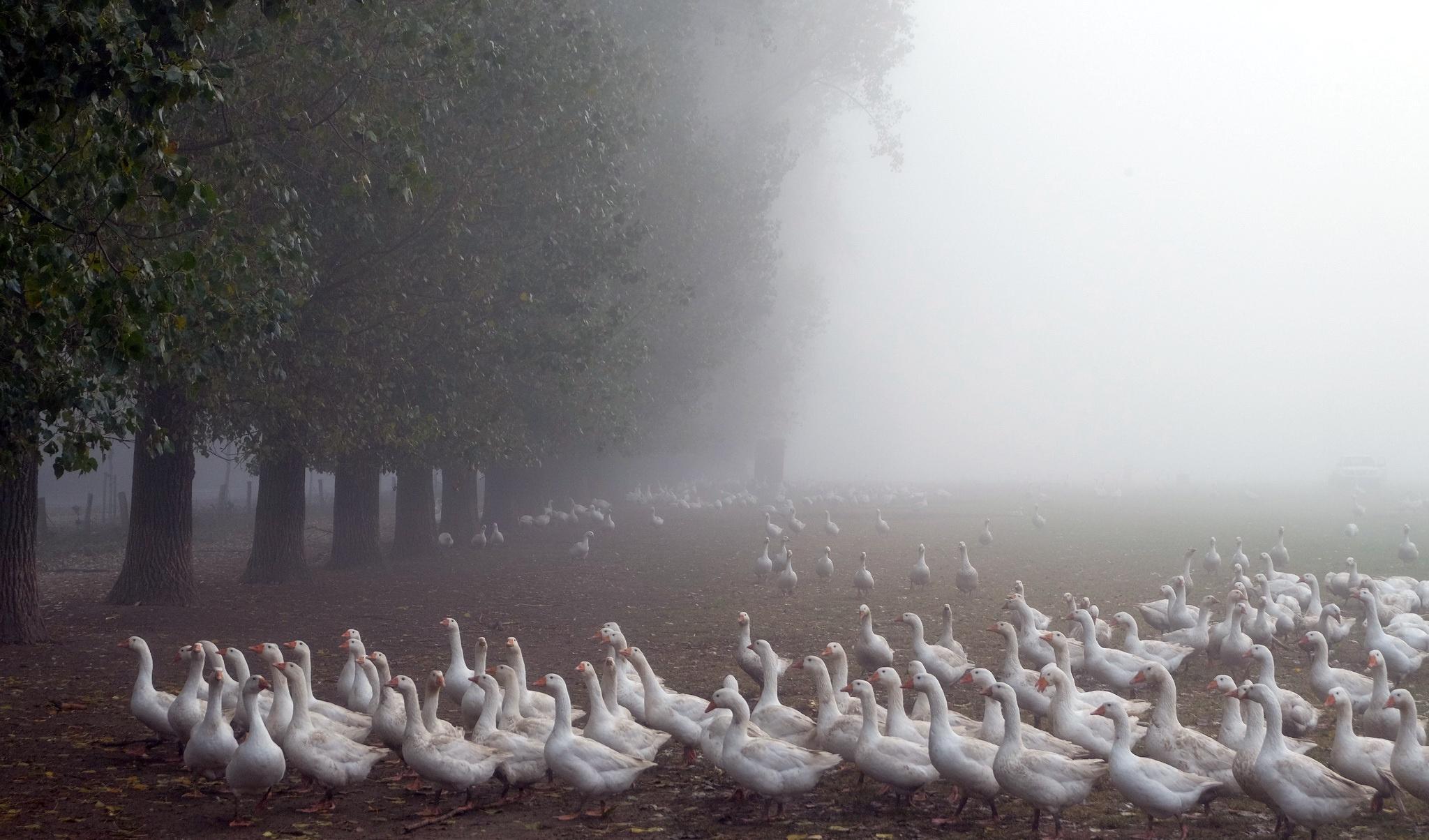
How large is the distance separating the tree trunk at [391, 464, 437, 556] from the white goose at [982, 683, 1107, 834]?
1997cm

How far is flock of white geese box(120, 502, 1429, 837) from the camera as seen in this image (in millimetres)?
7785

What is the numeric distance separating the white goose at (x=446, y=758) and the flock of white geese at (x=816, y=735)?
0.05 feet

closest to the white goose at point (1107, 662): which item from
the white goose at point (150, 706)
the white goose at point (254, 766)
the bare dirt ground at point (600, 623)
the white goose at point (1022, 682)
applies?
the bare dirt ground at point (600, 623)

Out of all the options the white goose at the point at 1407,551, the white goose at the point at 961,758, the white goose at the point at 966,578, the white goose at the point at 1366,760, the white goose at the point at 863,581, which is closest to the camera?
the white goose at the point at 1366,760

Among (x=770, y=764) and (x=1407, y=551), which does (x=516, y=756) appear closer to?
(x=770, y=764)

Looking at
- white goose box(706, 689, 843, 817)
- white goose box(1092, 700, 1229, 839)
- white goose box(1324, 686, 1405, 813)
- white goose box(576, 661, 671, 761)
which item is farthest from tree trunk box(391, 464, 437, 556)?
white goose box(1324, 686, 1405, 813)

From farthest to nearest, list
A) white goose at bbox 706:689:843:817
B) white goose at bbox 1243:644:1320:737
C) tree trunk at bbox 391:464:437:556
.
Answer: tree trunk at bbox 391:464:437:556, white goose at bbox 1243:644:1320:737, white goose at bbox 706:689:843:817

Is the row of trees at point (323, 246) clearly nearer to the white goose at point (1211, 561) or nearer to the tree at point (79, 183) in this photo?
the tree at point (79, 183)

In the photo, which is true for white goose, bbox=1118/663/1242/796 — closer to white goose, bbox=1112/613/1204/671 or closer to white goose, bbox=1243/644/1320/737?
white goose, bbox=1243/644/1320/737

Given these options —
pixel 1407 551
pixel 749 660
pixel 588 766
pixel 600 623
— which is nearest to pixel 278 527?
pixel 600 623

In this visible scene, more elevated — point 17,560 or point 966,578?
point 17,560

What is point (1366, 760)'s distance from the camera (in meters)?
8.07

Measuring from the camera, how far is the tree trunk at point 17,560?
1392 cm

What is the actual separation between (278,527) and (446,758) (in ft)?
47.0
